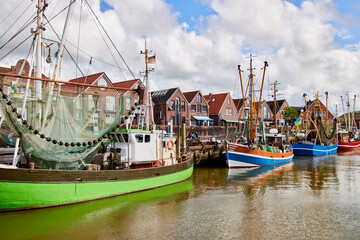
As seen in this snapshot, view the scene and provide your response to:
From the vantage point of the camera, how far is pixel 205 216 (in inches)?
479

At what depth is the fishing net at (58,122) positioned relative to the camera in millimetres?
11211

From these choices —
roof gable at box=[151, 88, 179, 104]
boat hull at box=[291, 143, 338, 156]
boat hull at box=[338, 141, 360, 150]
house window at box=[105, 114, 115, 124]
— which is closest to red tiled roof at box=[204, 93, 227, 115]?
roof gable at box=[151, 88, 179, 104]

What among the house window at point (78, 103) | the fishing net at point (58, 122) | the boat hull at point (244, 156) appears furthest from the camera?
the boat hull at point (244, 156)

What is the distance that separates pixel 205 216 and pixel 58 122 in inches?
303

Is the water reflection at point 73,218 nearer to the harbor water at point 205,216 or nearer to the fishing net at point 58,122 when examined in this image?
the harbor water at point 205,216

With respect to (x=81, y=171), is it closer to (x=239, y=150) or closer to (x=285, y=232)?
(x=285, y=232)

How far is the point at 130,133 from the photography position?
15352 mm

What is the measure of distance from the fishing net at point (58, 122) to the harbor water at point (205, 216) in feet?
7.73

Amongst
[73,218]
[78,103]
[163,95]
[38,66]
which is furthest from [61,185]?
[163,95]

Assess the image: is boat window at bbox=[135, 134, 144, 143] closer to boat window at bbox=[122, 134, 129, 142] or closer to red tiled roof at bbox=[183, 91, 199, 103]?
boat window at bbox=[122, 134, 129, 142]

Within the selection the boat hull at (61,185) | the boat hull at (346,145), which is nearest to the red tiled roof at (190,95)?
the boat hull at (346,145)

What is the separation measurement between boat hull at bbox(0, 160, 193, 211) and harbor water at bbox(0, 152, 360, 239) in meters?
0.34

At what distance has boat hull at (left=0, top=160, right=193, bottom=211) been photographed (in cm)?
1099

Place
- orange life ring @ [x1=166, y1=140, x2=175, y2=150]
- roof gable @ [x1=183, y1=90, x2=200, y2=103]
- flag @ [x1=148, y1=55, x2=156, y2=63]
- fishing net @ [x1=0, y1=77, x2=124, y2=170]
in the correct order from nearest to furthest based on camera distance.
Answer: fishing net @ [x1=0, y1=77, x2=124, y2=170] < orange life ring @ [x1=166, y1=140, x2=175, y2=150] < flag @ [x1=148, y1=55, x2=156, y2=63] < roof gable @ [x1=183, y1=90, x2=200, y2=103]
